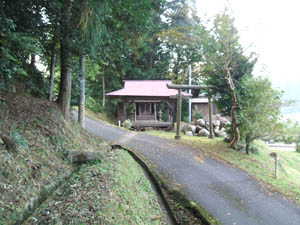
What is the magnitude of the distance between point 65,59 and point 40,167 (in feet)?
12.6

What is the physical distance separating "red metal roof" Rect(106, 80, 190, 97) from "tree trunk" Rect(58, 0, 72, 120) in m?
10.0

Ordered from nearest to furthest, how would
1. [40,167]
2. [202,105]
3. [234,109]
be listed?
1. [40,167]
2. [234,109]
3. [202,105]

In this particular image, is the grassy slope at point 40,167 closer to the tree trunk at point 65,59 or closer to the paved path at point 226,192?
the tree trunk at point 65,59

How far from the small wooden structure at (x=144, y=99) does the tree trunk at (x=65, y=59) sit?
30.6 ft

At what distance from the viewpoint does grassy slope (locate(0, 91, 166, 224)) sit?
2.88m

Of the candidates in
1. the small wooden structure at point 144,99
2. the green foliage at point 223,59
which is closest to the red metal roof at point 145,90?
the small wooden structure at point 144,99

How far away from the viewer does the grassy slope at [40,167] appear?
2.88 metres

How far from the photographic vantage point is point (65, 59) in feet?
21.1

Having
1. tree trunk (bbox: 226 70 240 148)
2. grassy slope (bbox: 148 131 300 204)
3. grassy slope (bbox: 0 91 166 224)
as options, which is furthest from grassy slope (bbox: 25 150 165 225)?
tree trunk (bbox: 226 70 240 148)

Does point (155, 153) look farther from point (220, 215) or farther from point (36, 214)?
point (36, 214)

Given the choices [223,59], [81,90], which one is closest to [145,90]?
[223,59]

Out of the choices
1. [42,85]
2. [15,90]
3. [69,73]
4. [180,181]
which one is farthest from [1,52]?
[180,181]

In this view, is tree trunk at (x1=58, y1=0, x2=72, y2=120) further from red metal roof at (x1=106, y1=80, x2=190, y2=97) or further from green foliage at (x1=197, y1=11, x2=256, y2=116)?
red metal roof at (x1=106, y1=80, x2=190, y2=97)

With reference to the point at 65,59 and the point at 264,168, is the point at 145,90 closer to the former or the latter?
the point at 65,59
